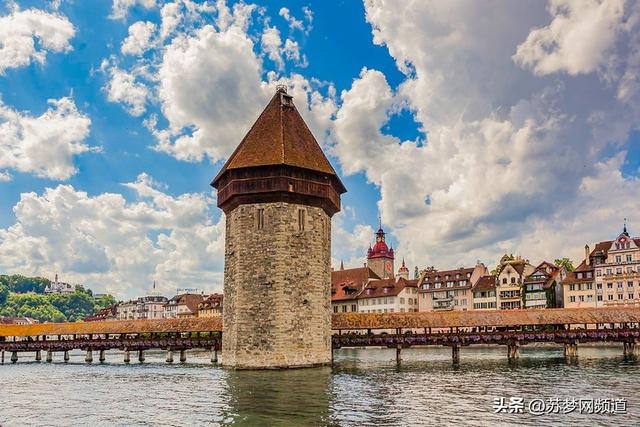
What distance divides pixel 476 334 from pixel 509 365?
3.33 m

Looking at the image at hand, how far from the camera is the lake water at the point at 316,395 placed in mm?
14297

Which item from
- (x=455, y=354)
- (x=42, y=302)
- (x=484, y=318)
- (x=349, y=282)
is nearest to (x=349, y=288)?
(x=349, y=282)

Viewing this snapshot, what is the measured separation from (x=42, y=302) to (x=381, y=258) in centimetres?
9813

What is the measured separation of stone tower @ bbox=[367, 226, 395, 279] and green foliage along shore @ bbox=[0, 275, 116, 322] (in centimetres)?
8385

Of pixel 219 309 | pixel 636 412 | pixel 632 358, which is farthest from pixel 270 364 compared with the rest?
pixel 219 309

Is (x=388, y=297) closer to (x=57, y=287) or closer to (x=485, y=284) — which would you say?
(x=485, y=284)

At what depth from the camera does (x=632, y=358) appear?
32.0 m

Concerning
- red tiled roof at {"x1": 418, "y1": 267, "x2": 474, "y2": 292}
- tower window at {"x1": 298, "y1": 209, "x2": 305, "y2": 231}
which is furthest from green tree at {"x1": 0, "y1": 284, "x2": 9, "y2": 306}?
tower window at {"x1": 298, "y1": 209, "x2": 305, "y2": 231}

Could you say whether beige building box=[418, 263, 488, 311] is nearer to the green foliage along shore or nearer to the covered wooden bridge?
the covered wooden bridge

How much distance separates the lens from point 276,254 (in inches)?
998

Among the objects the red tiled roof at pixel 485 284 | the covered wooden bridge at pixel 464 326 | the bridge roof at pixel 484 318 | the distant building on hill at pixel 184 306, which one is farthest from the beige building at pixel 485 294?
the distant building on hill at pixel 184 306

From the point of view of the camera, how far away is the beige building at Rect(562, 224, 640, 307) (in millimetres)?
50906

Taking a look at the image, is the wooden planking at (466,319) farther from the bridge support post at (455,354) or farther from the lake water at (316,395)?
the lake water at (316,395)

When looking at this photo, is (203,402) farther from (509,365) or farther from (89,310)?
(89,310)
